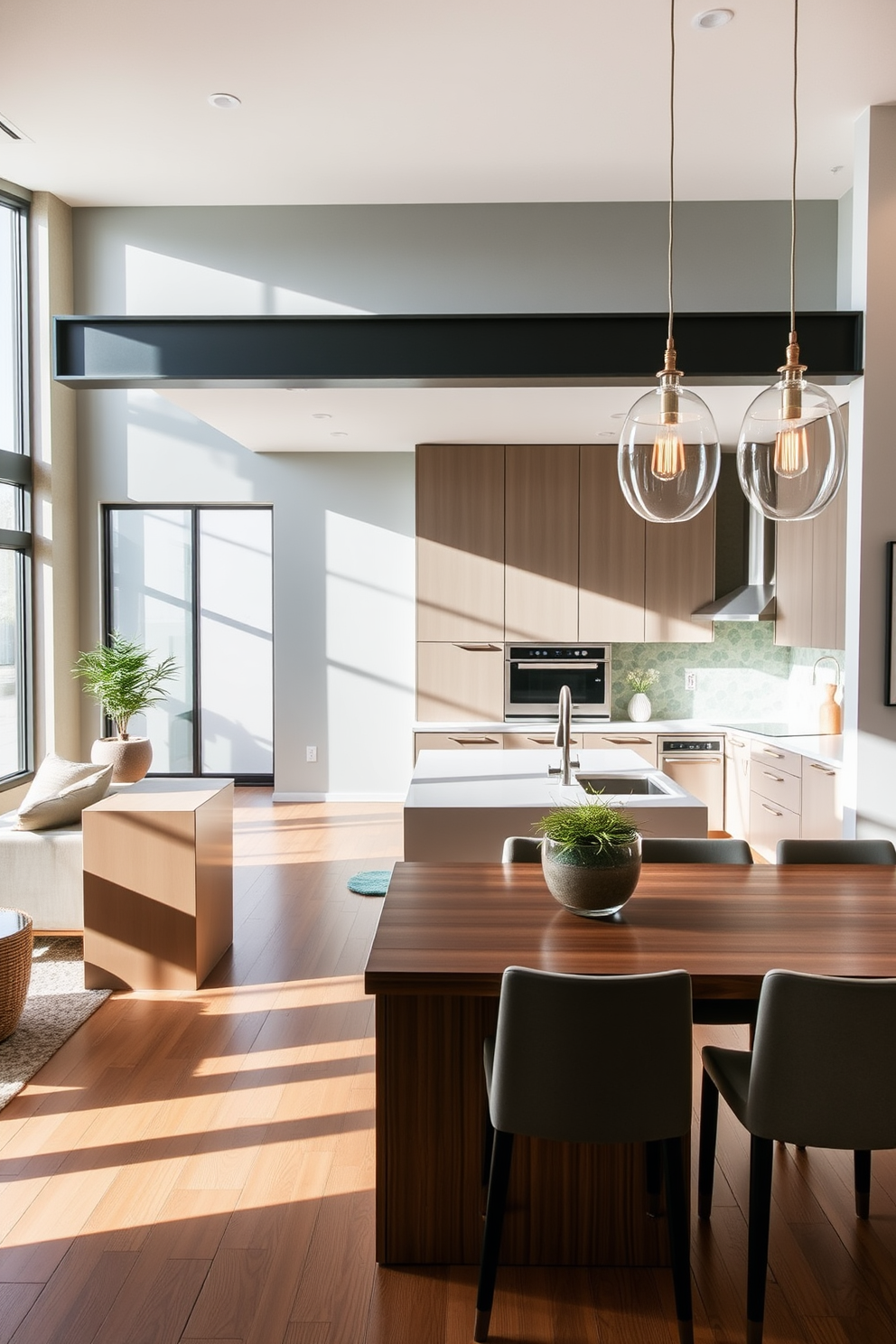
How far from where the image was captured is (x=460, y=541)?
7.06 metres

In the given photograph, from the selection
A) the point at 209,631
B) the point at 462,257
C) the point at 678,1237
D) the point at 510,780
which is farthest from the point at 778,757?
the point at 209,631

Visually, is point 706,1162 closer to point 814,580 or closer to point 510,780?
point 510,780

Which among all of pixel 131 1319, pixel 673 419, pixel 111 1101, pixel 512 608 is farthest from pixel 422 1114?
pixel 512 608

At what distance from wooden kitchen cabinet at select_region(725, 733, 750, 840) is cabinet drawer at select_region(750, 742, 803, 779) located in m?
0.18

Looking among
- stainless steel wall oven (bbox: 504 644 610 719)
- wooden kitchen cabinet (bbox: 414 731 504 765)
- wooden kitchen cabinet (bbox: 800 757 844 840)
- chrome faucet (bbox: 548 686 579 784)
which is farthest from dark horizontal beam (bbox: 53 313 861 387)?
wooden kitchen cabinet (bbox: 414 731 504 765)

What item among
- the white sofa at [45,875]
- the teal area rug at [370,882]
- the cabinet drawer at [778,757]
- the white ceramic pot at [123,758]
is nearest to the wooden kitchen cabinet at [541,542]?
the cabinet drawer at [778,757]

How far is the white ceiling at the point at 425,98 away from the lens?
3.61 m

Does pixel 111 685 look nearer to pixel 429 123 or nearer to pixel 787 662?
pixel 429 123

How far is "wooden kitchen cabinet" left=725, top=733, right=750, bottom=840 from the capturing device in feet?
20.7

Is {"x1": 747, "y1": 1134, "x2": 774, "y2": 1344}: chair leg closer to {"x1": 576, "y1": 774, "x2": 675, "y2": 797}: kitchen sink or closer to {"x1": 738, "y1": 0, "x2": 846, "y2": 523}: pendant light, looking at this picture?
{"x1": 738, "y1": 0, "x2": 846, "y2": 523}: pendant light

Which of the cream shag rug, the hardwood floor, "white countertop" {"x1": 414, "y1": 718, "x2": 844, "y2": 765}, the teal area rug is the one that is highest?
"white countertop" {"x1": 414, "y1": 718, "x2": 844, "y2": 765}

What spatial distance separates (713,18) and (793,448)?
2.42 m

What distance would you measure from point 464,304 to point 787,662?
3863mm

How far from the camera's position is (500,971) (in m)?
1.96
